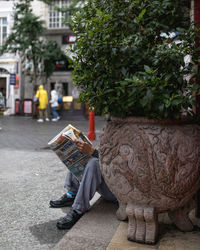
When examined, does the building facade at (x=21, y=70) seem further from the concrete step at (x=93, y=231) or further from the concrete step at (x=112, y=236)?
the concrete step at (x=112, y=236)

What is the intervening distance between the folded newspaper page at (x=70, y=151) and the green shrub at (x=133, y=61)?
0.52 metres

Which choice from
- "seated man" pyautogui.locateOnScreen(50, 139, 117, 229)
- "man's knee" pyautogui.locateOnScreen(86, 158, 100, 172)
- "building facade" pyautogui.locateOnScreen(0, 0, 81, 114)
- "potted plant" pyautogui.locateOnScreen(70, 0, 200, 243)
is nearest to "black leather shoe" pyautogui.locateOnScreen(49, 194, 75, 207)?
"seated man" pyautogui.locateOnScreen(50, 139, 117, 229)

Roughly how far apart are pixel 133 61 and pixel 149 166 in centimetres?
73

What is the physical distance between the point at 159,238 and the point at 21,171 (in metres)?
3.08

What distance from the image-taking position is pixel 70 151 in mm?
2723

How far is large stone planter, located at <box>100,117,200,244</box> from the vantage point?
2.01 m

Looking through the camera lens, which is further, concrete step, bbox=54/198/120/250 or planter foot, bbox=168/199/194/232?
planter foot, bbox=168/199/194/232

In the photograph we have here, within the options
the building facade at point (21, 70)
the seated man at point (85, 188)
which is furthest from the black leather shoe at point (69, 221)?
the building facade at point (21, 70)

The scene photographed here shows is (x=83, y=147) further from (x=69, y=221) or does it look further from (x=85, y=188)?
(x=69, y=221)

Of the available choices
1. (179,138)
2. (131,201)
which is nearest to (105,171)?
(131,201)

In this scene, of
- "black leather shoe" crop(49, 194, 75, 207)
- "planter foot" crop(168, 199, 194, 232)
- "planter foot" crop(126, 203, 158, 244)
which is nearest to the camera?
"planter foot" crop(126, 203, 158, 244)

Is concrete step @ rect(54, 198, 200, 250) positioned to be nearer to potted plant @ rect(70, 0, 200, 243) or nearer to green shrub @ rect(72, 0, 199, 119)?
potted plant @ rect(70, 0, 200, 243)

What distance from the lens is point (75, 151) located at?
2730 mm

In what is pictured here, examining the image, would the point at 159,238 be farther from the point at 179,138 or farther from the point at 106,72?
the point at 106,72
